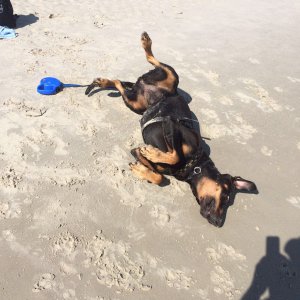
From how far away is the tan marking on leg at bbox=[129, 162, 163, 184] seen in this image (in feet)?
13.5

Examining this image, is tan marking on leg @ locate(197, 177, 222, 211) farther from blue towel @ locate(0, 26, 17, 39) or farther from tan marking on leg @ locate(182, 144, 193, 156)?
blue towel @ locate(0, 26, 17, 39)

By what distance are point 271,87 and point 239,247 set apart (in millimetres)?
3608

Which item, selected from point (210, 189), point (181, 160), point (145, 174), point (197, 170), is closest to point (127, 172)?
point (145, 174)

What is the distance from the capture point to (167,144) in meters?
4.13

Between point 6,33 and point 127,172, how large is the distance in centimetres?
453

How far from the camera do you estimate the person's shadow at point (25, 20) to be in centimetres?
753

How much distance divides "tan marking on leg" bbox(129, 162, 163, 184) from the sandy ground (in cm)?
9

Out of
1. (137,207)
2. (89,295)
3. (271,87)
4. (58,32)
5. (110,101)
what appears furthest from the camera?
(58,32)

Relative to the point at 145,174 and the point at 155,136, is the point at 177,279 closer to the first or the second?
the point at 145,174

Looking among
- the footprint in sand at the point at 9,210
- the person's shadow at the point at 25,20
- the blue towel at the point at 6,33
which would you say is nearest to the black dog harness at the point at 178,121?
the footprint in sand at the point at 9,210

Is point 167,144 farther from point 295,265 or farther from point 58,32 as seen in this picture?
point 58,32

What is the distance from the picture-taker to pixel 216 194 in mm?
3756

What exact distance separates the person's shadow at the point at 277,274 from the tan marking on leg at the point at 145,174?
1376 millimetres

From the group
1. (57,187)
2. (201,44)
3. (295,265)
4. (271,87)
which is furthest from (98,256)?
(201,44)
